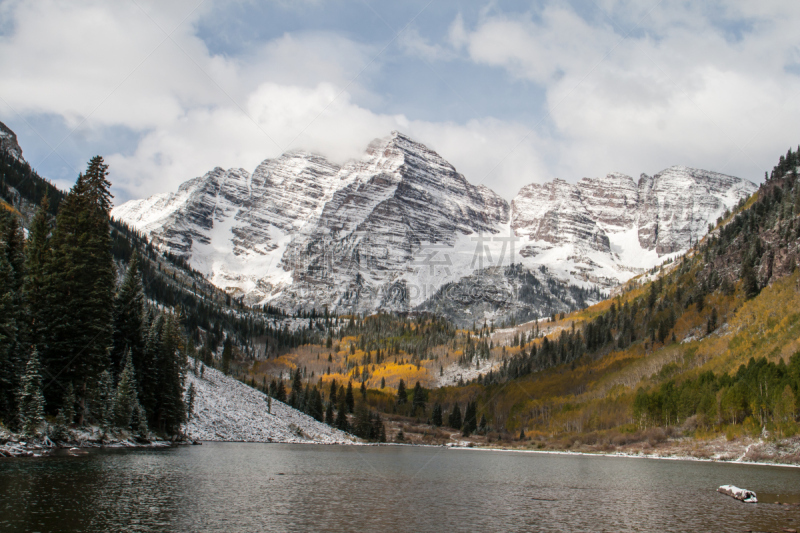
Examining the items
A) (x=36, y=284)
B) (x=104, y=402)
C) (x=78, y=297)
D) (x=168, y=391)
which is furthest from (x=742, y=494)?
(x=168, y=391)

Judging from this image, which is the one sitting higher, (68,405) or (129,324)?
(129,324)

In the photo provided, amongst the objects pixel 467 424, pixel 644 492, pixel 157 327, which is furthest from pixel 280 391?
pixel 644 492

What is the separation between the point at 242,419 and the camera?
126 meters

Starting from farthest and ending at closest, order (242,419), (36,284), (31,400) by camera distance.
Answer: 1. (242,419)
2. (36,284)
3. (31,400)

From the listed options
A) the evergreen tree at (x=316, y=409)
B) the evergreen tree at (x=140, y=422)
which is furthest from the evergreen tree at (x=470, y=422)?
the evergreen tree at (x=140, y=422)

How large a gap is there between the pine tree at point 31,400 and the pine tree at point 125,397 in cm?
1635

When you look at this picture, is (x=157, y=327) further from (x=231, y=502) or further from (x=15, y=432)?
(x=231, y=502)

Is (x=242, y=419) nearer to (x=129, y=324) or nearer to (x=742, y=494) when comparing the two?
(x=129, y=324)

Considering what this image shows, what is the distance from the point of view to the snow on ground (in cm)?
11501

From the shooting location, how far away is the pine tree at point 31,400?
53.9m

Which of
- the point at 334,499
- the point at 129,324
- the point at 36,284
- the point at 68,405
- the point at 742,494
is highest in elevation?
the point at 36,284

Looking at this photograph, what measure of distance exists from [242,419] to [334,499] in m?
87.7

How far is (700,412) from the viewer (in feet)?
385

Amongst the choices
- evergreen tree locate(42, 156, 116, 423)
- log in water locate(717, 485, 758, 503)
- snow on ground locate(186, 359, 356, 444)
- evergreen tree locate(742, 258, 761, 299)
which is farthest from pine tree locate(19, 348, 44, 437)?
evergreen tree locate(742, 258, 761, 299)
